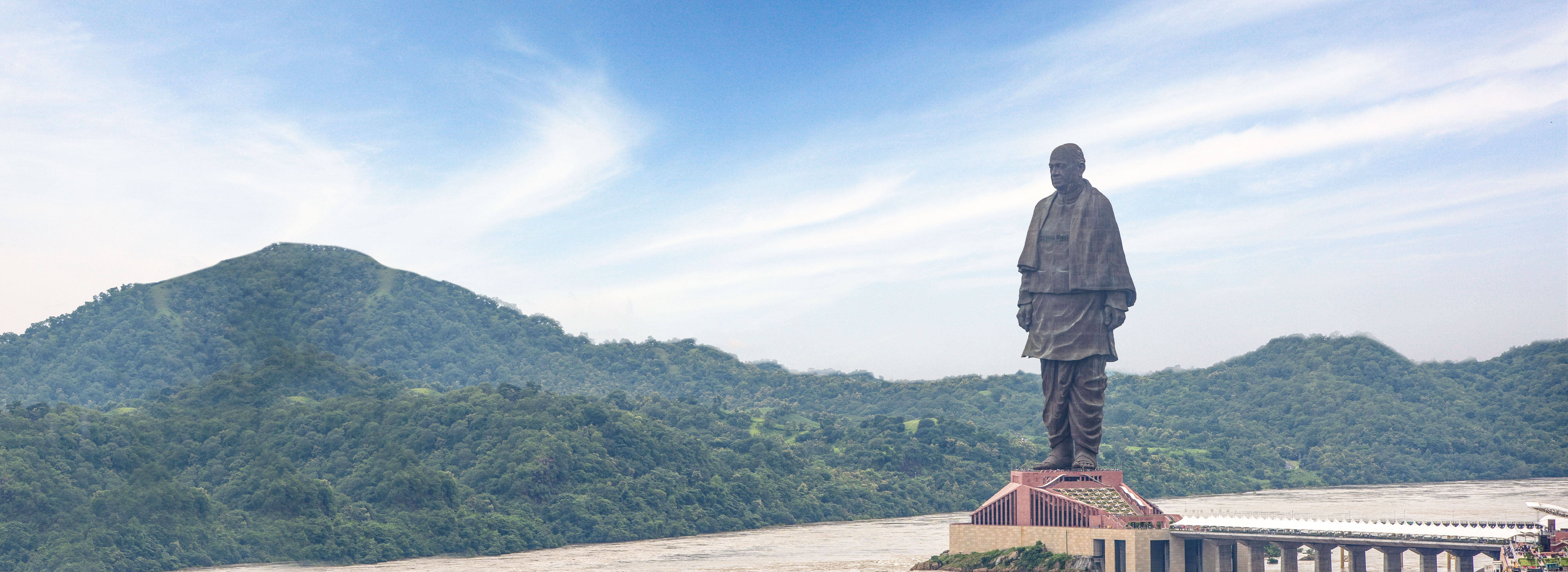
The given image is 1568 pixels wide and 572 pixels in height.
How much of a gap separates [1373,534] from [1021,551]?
17762 millimetres

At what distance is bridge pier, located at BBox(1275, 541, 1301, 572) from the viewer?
7206cm

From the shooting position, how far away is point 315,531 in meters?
99.3

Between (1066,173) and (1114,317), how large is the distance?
8.44 m

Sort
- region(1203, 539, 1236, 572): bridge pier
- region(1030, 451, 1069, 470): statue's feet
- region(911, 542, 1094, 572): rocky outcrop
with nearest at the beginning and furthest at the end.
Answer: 1. region(1203, 539, 1236, 572): bridge pier
2. region(911, 542, 1094, 572): rocky outcrop
3. region(1030, 451, 1069, 470): statue's feet

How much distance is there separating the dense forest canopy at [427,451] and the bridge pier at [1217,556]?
5500 centimetres

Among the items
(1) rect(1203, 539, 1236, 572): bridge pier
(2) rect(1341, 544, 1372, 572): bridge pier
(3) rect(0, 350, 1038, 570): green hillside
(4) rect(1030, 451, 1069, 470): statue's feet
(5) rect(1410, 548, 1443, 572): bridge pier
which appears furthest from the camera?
(3) rect(0, 350, 1038, 570): green hillside

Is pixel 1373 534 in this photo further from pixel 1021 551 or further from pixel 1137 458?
pixel 1137 458

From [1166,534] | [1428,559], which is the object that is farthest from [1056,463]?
[1428,559]

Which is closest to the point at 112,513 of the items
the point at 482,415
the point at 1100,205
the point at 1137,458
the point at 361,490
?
the point at 361,490

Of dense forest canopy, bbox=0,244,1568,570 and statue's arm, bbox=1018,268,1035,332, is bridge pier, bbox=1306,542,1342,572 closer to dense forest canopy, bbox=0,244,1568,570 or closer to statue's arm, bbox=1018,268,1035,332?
statue's arm, bbox=1018,268,1035,332

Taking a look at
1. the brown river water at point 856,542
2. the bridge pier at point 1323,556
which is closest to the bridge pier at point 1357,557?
the bridge pier at point 1323,556

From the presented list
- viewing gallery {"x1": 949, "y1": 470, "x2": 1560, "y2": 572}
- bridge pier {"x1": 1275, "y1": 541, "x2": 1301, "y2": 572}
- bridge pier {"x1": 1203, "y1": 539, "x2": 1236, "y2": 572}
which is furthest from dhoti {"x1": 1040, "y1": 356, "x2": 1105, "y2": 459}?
bridge pier {"x1": 1275, "y1": 541, "x2": 1301, "y2": 572}

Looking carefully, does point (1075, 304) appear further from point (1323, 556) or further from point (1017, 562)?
point (1323, 556)

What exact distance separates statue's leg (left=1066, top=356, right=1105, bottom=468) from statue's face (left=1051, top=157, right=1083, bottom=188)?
9764mm
